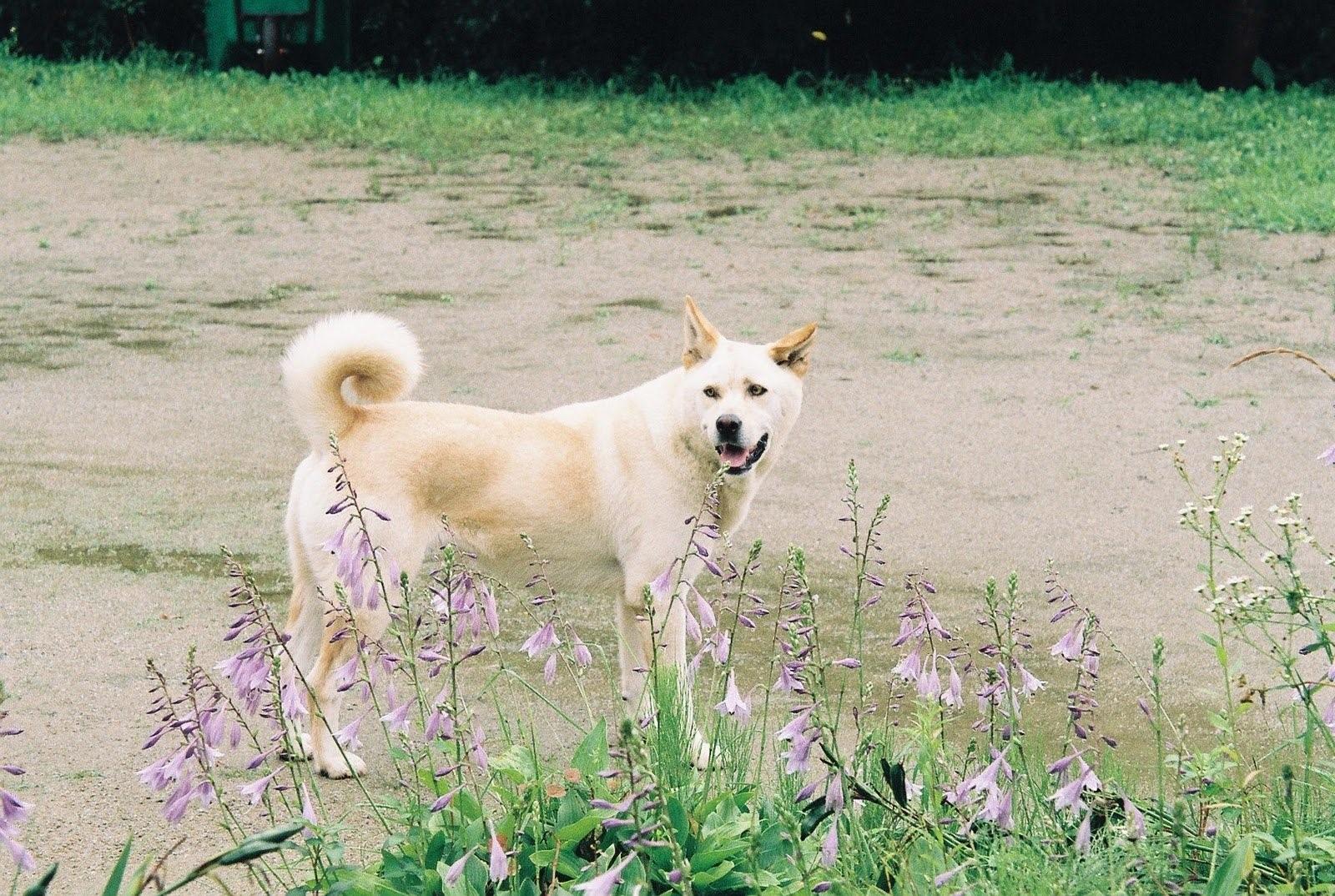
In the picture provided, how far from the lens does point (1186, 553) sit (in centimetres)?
588

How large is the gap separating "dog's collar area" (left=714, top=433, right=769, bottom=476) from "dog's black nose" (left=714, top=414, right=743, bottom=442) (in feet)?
0.17

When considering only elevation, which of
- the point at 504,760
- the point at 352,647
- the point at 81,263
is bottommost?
the point at 81,263

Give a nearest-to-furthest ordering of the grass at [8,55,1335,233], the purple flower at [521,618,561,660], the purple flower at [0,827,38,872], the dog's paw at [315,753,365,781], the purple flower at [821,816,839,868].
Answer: the purple flower at [0,827,38,872], the purple flower at [821,816,839,868], the purple flower at [521,618,561,660], the dog's paw at [315,753,365,781], the grass at [8,55,1335,233]

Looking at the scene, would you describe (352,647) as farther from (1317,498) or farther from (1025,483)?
(1317,498)

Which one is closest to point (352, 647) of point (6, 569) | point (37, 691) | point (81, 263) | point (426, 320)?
point (37, 691)

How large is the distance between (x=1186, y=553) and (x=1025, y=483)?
2.95ft

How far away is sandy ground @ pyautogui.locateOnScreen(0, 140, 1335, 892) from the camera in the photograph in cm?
538

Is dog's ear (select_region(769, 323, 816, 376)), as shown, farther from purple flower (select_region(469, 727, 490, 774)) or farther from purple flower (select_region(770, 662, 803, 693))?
purple flower (select_region(469, 727, 490, 774))

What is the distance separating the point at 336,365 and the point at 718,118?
47.2 feet

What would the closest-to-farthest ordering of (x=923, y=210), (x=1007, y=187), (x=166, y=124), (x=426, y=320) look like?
(x=426, y=320), (x=923, y=210), (x=1007, y=187), (x=166, y=124)

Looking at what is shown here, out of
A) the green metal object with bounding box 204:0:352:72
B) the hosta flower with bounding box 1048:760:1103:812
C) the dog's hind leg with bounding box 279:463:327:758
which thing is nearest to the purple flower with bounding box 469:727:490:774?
the hosta flower with bounding box 1048:760:1103:812

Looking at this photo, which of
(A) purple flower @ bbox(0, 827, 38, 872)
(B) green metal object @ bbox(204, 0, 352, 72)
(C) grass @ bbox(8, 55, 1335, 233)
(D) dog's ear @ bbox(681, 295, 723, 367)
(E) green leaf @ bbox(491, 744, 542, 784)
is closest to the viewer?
(A) purple flower @ bbox(0, 827, 38, 872)

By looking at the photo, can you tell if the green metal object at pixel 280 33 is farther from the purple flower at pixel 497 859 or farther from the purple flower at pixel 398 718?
the purple flower at pixel 497 859

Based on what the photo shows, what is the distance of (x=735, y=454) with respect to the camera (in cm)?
445
